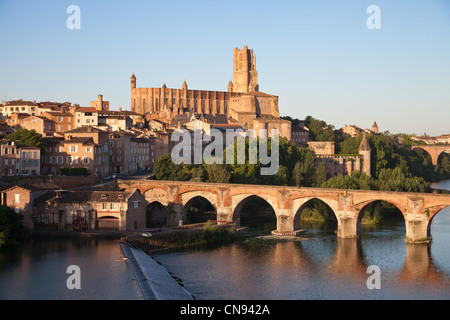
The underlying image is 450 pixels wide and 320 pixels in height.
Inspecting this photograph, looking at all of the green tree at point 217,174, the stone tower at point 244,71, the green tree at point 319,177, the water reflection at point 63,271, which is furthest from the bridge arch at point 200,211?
the stone tower at point 244,71

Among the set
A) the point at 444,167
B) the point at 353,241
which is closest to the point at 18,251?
the point at 353,241

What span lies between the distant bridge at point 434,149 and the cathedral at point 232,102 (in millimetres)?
30027

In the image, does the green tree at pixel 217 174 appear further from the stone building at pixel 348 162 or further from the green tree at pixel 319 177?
the stone building at pixel 348 162

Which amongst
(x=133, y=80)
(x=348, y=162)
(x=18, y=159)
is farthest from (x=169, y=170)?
(x=133, y=80)

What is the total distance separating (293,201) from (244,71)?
87.5m

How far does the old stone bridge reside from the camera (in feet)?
145

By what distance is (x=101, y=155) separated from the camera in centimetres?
6231

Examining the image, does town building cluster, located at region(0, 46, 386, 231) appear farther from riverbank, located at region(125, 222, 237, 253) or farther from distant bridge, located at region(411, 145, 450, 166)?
distant bridge, located at region(411, 145, 450, 166)

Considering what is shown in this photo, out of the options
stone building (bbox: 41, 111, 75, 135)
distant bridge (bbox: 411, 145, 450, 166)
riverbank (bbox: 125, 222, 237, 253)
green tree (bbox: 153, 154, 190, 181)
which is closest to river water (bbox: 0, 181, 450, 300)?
riverbank (bbox: 125, 222, 237, 253)

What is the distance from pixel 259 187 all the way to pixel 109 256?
55.0 feet

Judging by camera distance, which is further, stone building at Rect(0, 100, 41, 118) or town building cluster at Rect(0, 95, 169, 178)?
stone building at Rect(0, 100, 41, 118)

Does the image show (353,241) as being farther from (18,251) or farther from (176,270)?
(18,251)

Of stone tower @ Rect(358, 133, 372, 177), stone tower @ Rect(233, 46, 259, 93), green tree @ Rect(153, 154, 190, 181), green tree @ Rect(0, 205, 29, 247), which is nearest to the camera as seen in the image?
green tree @ Rect(0, 205, 29, 247)
